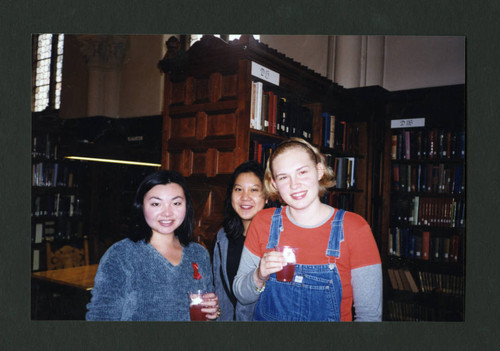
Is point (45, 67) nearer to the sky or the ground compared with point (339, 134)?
nearer to the sky

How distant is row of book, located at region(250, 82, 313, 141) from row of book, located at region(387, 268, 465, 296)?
1070mm

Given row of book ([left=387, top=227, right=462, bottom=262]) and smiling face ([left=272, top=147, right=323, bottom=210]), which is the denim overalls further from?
row of book ([left=387, top=227, right=462, bottom=262])

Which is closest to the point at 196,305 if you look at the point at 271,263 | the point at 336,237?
the point at 271,263

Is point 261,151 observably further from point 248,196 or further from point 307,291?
point 307,291

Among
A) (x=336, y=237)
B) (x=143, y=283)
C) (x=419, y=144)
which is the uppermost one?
(x=419, y=144)

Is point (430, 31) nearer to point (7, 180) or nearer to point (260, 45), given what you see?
point (260, 45)

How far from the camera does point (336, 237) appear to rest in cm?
180

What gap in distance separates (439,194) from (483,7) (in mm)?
1180

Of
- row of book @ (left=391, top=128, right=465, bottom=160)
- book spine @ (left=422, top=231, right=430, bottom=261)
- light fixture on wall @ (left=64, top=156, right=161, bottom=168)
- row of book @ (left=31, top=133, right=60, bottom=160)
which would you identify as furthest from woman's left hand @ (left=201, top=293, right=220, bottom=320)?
row of book @ (left=391, top=128, right=465, bottom=160)

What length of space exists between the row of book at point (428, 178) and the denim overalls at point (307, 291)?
105 cm

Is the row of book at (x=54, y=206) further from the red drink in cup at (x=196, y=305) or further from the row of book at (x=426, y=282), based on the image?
the row of book at (x=426, y=282)

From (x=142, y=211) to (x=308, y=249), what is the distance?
0.88 metres

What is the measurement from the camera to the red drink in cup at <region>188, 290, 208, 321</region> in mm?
1846

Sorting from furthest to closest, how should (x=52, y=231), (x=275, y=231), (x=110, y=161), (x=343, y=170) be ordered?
(x=343, y=170) < (x=110, y=161) < (x=52, y=231) < (x=275, y=231)
